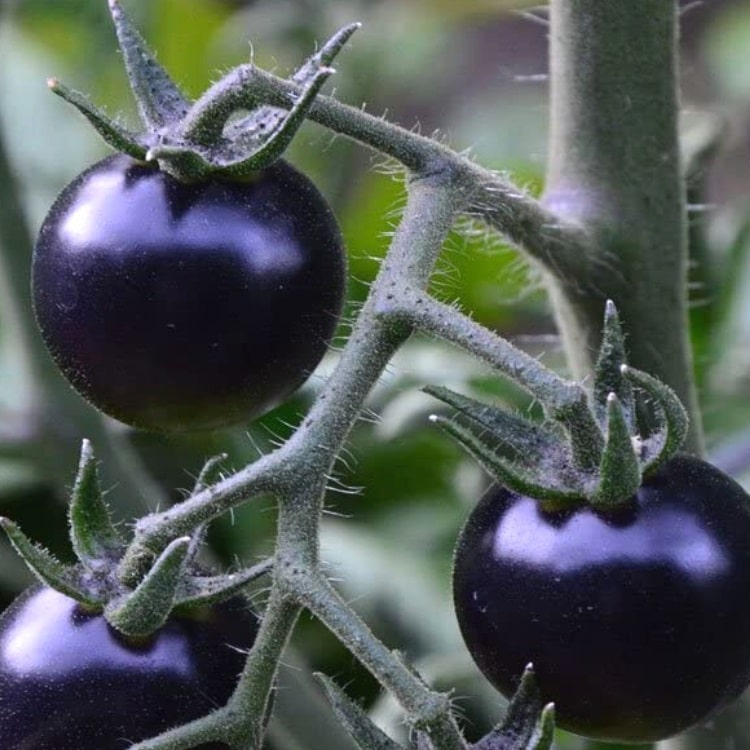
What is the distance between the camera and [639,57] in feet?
2.84

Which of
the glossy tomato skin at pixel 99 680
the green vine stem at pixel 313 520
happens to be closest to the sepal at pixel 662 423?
the green vine stem at pixel 313 520

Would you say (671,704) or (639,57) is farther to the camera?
(639,57)

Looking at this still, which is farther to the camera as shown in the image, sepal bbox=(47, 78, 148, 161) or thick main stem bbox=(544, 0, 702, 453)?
thick main stem bbox=(544, 0, 702, 453)

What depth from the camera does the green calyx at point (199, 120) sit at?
0.68 metres

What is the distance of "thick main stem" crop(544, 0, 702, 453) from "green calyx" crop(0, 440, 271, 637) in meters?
0.28

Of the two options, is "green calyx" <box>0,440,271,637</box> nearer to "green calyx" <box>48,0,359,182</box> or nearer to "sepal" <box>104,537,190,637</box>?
"sepal" <box>104,537,190,637</box>

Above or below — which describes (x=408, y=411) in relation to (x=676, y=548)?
below

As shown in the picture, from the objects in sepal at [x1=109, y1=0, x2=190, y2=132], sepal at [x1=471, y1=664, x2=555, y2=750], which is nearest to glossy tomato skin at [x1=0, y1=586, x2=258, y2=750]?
sepal at [x1=471, y1=664, x2=555, y2=750]

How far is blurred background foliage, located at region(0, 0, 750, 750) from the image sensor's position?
118 centimetres

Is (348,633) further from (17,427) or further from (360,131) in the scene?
(17,427)

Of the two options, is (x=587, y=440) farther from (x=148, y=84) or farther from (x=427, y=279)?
(x=148, y=84)

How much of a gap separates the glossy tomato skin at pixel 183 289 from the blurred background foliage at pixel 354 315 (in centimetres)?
15

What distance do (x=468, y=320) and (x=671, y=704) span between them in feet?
0.62

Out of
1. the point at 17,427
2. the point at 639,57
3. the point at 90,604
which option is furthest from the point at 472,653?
the point at 17,427
